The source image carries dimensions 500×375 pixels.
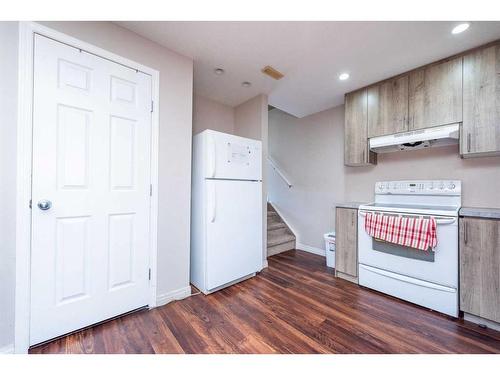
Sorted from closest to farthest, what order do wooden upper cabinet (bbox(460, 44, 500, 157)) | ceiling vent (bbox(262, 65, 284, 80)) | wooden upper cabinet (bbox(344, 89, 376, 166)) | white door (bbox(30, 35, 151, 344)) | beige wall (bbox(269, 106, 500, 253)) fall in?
white door (bbox(30, 35, 151, 344)) → wooden upper cabinet (bbox(460, 44, 500, 157)) → beige wall (bbox(269, 106, 500, 253)) → ceiling vent (bbox(262, 65, 284, 80)) → wooden upper cabinet (bbox(344, 89, 376, 166))

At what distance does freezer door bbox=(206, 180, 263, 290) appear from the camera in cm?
199

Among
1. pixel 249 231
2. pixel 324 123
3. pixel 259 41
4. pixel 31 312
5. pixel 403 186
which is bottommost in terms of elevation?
pixel 31 312

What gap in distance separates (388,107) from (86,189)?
303cm

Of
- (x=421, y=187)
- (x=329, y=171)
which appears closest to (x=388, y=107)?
(x=421, y=187)

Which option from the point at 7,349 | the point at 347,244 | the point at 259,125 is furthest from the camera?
the point at 259,125

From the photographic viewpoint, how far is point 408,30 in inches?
61.2

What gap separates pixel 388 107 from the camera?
2.24 metres

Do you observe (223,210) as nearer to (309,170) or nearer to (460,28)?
(309,170)

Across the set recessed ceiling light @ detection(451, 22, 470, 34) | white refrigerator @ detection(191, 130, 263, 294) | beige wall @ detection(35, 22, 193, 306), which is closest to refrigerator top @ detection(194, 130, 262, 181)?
white refrigerator @ detection(191, 130, 263, 294)

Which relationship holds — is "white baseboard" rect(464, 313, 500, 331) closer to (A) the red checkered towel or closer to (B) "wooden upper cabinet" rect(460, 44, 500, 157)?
(A) the red checkered towel

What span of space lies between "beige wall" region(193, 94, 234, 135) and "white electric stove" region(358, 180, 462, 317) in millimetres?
2214
